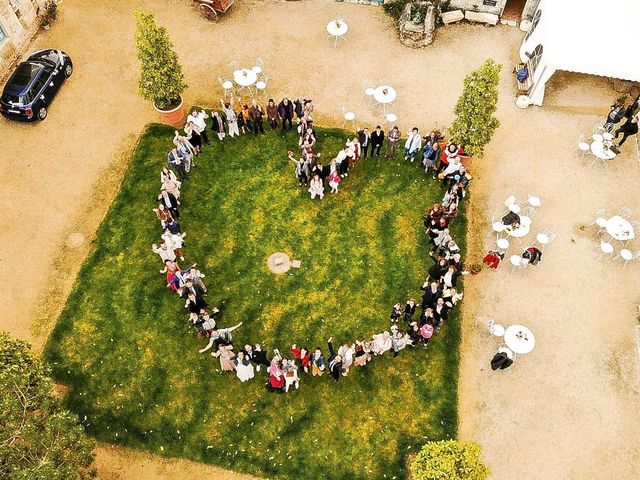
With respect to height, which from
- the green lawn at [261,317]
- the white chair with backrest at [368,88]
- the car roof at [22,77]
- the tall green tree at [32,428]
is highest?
the white chair with backrest at [368,88]

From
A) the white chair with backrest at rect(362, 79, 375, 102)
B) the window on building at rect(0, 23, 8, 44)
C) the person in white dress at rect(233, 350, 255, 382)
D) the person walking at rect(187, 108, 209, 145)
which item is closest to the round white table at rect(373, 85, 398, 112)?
the white chair with backrest at rect(362, 79, 375, 102)

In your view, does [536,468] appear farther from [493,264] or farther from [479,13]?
[479,13]

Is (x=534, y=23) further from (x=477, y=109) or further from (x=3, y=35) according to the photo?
(x=3, y=35)

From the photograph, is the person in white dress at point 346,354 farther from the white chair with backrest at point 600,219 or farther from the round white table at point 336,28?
the round white table at point 336,28

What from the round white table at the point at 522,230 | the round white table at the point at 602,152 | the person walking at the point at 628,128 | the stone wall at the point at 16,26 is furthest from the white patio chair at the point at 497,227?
the stone wall at the point at 16,26

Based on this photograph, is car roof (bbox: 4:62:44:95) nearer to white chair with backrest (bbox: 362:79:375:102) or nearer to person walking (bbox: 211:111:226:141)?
person walking (bbox: 211:111:226:141)

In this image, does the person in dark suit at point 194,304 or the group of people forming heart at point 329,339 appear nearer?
the group of people forming heart at point 329,339

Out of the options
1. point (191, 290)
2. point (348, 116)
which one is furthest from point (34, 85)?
point (348, 116)
